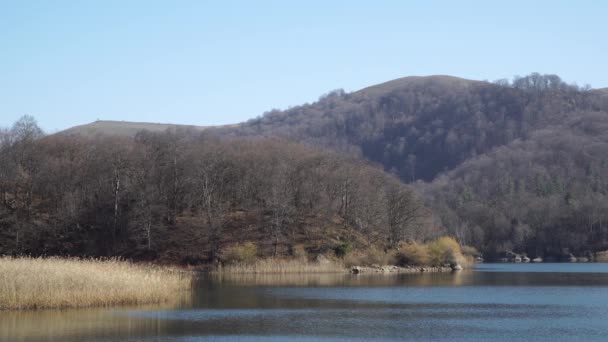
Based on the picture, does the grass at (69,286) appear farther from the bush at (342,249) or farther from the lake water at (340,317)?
the bush at (342,249)

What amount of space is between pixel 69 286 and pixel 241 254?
39.4 m

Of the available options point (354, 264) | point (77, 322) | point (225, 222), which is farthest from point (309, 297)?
point (225, 222)

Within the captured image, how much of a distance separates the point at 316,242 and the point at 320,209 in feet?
28.5

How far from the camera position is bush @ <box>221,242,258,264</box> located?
79.0m

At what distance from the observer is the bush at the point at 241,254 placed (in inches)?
3110

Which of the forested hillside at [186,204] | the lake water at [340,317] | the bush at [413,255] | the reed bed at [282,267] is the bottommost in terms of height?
the lake water at [340,317]

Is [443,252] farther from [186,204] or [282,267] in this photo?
[186,204]

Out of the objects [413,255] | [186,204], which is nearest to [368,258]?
[413,255]

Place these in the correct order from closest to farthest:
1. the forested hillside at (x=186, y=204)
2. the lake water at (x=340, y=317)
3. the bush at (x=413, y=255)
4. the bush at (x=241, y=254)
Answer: the lake water at (x=340, y=317) < the bush at (x=241, y=254) < the forested hillside at (x=186, y=204) < the bush at (x=413, y=255)

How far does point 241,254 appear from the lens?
7906cm

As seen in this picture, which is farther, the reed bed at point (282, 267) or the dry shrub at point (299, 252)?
the dry shrub at point (299, 252)

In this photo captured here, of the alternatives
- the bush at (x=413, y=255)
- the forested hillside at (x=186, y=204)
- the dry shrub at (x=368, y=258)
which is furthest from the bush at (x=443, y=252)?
the forested hillside at (x=186, y=204)

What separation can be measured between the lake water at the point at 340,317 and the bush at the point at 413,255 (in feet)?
96.5

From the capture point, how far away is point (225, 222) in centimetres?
9056
